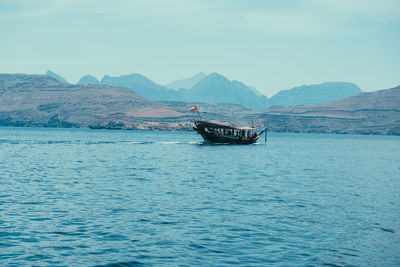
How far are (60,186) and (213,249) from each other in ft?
71.2

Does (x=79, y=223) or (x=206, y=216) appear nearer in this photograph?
(x=79, y=223)

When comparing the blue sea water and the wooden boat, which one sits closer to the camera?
the blue sea water

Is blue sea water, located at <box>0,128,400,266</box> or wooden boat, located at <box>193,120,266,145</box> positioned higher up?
wooden boat, located at <box>193,120,266,145</box>

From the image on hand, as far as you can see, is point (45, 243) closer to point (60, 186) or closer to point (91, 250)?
point (91, 250)

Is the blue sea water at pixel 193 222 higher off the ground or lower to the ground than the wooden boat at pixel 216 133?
lower

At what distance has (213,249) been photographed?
1952 cm

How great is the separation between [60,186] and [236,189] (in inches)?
615

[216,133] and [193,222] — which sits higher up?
[216,133]

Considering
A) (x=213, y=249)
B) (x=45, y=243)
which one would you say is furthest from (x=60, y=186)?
(x=213, y=249)

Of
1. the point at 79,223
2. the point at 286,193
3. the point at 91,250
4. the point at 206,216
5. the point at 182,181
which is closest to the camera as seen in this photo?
the point at 91,250

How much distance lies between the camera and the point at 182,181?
42.6 metres

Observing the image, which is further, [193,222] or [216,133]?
[216,133]

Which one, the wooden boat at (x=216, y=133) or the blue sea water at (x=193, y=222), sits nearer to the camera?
the blue sea water at (x=193, y=222)

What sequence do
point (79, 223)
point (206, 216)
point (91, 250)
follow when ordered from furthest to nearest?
point (206, 216) → point (79, 223) → point (91, 250)
